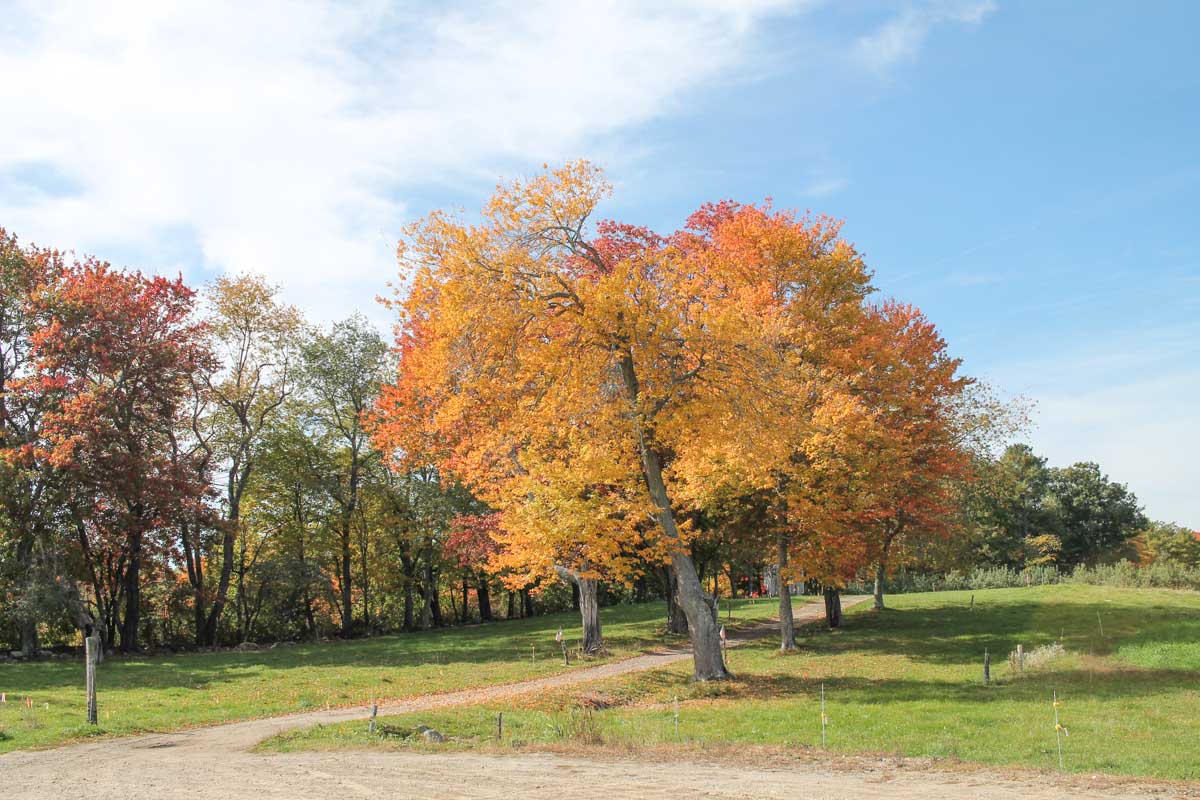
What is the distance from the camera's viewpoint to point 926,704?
56.2 feet

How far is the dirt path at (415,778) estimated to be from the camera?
10.2 m

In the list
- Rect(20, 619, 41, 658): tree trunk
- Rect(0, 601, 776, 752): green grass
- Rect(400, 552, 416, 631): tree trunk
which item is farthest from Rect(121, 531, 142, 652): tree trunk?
Rect(400, 552, 416, 631): tree trunk

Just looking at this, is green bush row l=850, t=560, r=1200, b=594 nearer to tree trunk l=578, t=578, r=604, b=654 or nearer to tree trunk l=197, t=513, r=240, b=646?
tree trunk l=578, t=578, r=604, b=654

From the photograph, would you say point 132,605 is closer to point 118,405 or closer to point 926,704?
point 118,405

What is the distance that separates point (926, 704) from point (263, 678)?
17.9 metres

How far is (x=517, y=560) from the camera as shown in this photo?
21766 mm

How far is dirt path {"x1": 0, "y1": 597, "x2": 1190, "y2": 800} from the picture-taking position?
402 inches

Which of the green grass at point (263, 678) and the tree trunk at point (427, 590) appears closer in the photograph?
the green grass at point (263, 678)

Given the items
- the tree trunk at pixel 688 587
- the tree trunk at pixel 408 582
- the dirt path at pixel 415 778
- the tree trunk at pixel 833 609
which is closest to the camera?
the dirt path at pixel 415 778

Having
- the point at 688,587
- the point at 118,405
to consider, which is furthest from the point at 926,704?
the point at 118,405

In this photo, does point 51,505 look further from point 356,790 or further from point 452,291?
point 356,790

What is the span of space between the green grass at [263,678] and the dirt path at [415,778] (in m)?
2.86

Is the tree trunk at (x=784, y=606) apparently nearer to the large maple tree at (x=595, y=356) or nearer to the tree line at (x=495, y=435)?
the tree line at (x=495, y=435)

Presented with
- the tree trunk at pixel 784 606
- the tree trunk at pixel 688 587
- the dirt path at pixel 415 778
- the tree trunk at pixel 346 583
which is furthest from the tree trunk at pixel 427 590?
the dirt path at pixel 415 778
